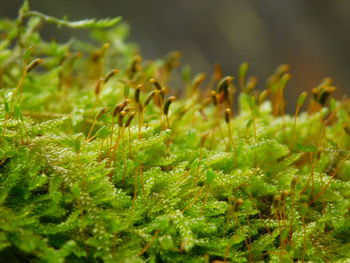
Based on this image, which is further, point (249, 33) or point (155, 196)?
point (249, 33)

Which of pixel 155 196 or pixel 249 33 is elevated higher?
pixel 249 33

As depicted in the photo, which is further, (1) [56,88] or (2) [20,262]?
(1) [56,88]

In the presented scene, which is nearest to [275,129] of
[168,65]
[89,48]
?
[168,65]

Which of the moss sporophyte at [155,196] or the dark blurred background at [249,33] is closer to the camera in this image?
the moss sporophyte at [155,196]

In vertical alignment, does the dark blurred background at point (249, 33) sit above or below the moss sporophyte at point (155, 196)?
above

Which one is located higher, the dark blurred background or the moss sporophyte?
the dark blurred background

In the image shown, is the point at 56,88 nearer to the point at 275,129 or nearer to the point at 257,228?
the point at 275,129

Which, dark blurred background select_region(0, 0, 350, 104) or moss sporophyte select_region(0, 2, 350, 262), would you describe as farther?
dark blurred background select_region(0, 0, 350, 104)

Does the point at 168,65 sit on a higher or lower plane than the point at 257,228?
higher
